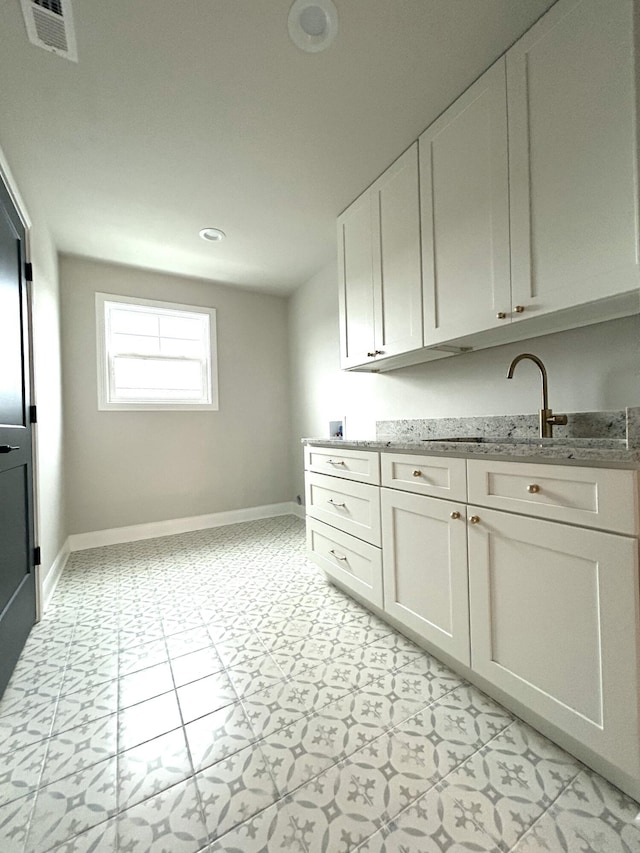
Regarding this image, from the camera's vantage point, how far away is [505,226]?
136cm

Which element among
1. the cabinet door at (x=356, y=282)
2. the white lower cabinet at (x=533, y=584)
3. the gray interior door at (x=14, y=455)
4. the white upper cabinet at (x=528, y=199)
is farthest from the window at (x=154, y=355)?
the white lower cabinet at (x=533, y=584)

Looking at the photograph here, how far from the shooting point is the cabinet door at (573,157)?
3.43 ft

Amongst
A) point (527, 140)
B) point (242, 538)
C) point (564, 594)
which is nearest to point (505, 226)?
point (527, 140)

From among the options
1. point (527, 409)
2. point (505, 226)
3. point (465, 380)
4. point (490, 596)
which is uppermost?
point (505, 226)

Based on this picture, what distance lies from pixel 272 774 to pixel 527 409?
171 centimetres

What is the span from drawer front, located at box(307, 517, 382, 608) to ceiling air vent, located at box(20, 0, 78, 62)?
241 cm

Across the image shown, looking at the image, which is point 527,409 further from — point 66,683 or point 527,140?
point 66,683

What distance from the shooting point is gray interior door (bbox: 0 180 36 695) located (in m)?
1.44

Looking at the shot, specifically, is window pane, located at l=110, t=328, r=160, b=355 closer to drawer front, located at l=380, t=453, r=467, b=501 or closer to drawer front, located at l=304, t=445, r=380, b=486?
drawer front, located at l=304, t=445, r=380, b=486

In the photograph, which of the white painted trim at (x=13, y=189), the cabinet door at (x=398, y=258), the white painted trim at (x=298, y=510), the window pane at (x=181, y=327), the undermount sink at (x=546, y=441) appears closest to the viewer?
the undermount sink at (x=546, y=441)

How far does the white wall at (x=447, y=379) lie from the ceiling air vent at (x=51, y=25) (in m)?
2.14

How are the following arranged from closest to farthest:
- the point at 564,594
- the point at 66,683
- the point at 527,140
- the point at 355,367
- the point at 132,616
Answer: the point at 564,594 < the point at 527,140 < the point at 66,683 < the point at 132,616 < the point at 355,367

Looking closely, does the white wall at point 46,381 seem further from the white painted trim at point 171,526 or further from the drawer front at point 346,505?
the drawer front at point 346,505

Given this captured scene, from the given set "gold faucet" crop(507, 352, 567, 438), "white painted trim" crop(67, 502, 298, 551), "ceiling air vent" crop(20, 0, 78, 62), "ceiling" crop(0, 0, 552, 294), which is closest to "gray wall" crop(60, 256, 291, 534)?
"white painted trim" crop(67, 502, 298, 551)
